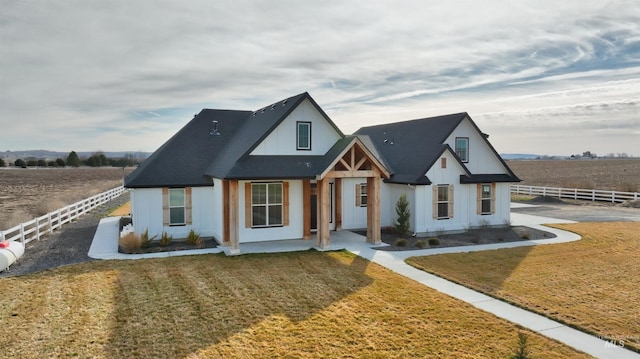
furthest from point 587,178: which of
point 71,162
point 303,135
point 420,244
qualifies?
point 71,162

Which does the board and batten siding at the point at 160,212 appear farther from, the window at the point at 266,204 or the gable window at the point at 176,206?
the window at the point at 266,204

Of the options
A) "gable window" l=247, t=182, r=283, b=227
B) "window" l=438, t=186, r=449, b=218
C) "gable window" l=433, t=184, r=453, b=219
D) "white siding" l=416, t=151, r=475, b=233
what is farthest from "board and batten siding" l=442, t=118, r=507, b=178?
"gable window" l=247, t=182, r=283, b=227

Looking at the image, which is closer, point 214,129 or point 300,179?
point 300,179

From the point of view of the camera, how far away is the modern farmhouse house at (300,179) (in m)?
17.2

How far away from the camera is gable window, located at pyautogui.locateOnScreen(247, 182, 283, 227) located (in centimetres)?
1786

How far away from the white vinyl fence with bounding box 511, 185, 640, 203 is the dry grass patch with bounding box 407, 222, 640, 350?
17.0m

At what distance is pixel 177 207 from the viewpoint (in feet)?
60.3

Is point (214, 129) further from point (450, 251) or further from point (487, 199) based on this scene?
point (487, 199)

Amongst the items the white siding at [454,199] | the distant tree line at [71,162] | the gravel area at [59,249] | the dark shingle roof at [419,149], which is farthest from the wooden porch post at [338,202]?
the distant tree line at [71,162]

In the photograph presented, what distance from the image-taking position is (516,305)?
10.5m

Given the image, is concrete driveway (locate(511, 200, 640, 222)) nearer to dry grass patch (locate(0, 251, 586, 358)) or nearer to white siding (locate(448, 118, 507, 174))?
white siding (locate(448, 118, 507, 174))

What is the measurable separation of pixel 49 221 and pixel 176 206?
6.67 meters

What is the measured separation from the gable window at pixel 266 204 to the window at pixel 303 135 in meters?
1.77

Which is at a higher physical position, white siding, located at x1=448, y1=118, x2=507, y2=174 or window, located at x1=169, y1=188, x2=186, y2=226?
white siding, located at x1=448, y1=118, x2=507, y2=174
